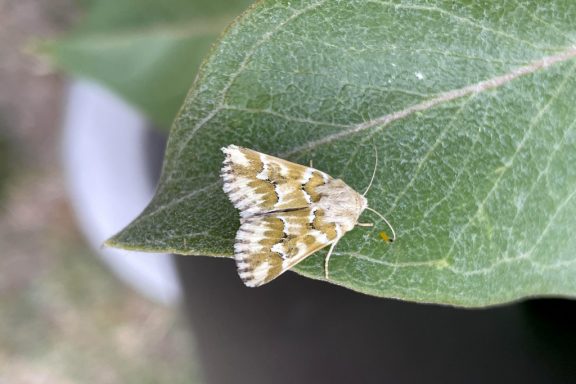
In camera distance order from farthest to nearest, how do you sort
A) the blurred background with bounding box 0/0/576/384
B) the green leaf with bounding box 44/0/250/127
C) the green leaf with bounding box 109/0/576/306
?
the green leaf with bounding box 44/0/250/127
the blurred background with bounding box 0/0/576/384
the green leaf with bounding box 109/0/576/306

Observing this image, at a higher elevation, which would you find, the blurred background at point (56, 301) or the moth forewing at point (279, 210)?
the moth forewing at point (279, 210)

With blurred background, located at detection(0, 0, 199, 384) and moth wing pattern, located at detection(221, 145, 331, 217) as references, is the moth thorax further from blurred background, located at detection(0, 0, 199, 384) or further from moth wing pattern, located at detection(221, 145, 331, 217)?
blurred background, located at detection(0, 0, 199, 384)

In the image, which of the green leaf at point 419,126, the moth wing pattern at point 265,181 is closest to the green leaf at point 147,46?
the moth wing pattern at point 265,181

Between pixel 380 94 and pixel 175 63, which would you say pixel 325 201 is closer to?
pixel 380 94

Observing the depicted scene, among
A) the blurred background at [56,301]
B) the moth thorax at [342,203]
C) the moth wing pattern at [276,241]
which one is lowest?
the blurred background at [56,301]

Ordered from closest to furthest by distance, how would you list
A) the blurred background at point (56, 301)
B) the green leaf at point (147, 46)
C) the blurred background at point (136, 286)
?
the blurred background at point (136, 286) < the green leaf at point (147, 46) < the blurred background at point (56, 301)

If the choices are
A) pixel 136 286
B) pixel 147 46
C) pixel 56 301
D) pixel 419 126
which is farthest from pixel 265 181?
pixel 56 301

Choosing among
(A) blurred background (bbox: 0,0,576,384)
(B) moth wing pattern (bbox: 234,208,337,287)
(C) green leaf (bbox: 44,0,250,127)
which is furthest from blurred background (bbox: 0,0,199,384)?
(B) moth wing pattern (bbox: 234,208,337,287)

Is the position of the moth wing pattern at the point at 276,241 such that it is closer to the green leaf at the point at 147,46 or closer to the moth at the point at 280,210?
the moth at the point at 280,210

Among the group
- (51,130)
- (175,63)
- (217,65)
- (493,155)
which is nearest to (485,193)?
(493,155)
